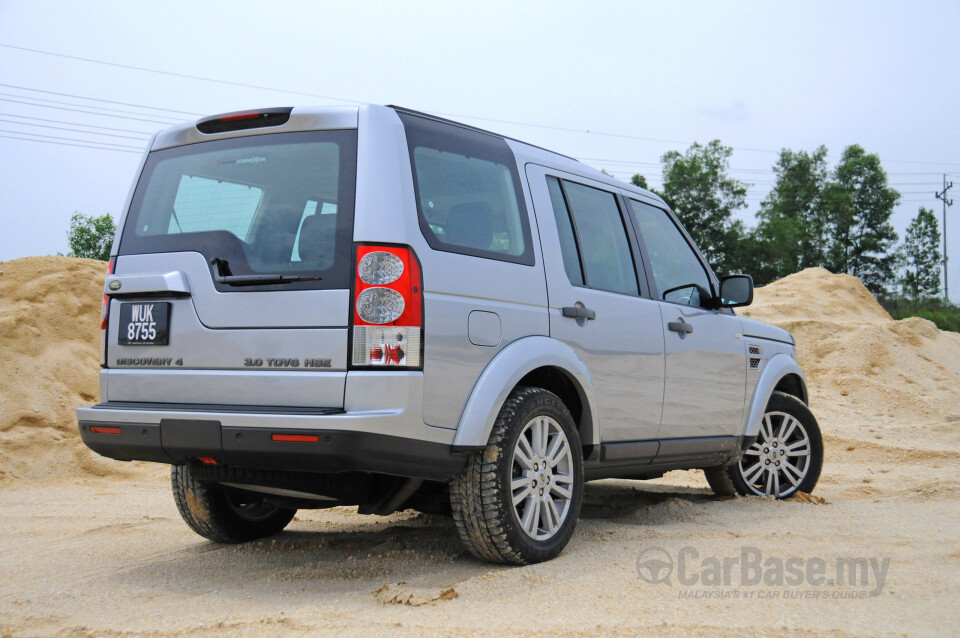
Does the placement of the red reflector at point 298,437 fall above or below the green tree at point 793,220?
below

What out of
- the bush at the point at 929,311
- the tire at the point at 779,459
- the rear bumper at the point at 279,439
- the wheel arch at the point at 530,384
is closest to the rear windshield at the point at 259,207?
the rear bumper at the point at 279,439

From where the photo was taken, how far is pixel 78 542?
17.1ft

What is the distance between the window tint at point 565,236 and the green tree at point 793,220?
155 feet

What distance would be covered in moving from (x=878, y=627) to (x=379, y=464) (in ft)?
6.04

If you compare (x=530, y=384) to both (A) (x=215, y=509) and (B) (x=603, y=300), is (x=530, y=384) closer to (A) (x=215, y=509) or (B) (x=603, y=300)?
(B) (x=603, y=300)

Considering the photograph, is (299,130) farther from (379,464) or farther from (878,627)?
(878,627)

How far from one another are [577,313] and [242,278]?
1.64m

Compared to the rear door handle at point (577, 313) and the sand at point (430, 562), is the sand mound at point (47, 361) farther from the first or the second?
the rear door handle at point (577, 313)

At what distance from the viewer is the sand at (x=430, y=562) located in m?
3.23

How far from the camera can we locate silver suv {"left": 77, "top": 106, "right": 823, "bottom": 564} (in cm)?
347

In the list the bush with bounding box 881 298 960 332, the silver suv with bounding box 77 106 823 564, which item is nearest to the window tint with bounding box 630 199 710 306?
the silver suv with bounding box 77 106 823 564

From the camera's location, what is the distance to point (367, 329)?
11.3ft

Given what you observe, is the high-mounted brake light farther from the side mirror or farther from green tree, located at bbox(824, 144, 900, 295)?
green tree, located at bbox(824, 144, 900, 295)

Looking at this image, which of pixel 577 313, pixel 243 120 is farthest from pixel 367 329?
pixel 577 313
